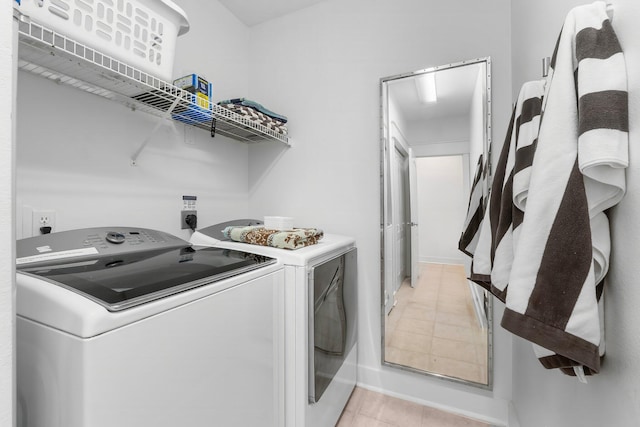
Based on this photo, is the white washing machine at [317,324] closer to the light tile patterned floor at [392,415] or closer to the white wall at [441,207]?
the light tile patterned floor at [392,415]

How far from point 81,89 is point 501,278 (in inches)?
68.7

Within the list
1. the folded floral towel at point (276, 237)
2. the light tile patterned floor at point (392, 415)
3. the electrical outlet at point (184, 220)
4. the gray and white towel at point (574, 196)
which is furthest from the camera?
the electrical outlet at point (184, 220)

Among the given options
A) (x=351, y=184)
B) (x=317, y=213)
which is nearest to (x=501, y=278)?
(x=351, y=184)

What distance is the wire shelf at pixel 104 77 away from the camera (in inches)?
32.7

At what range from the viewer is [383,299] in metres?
1.69

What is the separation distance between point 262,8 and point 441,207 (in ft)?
6.06

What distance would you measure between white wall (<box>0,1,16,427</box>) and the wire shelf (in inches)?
18.3

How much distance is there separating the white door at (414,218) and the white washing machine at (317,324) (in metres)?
0.38

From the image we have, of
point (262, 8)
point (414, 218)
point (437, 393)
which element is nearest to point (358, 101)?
point (414, 218)

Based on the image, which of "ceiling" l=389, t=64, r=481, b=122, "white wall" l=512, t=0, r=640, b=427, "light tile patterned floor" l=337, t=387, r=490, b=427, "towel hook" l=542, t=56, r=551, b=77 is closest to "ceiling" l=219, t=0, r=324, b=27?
"ceiling" l=389, t=64, r=481, b=122

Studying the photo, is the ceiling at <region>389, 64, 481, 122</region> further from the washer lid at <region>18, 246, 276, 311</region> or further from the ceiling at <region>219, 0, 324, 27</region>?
the washer lid at <region>18, 246, 276, 311</region>

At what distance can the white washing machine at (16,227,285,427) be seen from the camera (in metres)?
0.54

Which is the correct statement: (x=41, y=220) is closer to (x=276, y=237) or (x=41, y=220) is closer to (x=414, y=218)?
(x=276, y=237)

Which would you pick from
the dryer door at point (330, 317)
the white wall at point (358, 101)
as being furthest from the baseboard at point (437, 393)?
the dryer door at point (330, 317)
